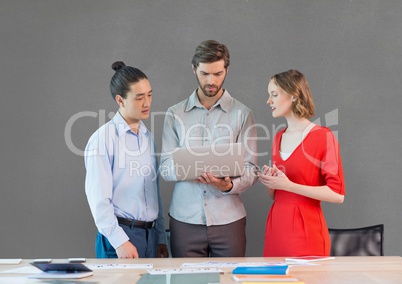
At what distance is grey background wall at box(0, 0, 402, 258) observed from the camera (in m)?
3.70

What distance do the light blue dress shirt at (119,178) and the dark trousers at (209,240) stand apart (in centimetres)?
19

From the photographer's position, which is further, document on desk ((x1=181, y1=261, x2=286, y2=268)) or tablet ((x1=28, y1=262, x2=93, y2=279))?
document on desk ((x1=181, y1=261, x2=286, y2=268))

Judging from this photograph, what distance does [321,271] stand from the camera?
225cm

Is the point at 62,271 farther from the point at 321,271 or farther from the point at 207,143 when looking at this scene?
the point at 207,143

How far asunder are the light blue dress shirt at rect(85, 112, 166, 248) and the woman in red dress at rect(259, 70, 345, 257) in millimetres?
606

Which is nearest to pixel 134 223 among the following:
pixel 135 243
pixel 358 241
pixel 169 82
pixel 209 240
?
pixel 135 243

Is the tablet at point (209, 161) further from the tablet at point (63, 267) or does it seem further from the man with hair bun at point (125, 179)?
the tablet at point (63, 267)

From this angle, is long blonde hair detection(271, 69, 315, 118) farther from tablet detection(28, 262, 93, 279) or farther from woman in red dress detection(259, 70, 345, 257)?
tablet detection(28, 262, 93, 279)

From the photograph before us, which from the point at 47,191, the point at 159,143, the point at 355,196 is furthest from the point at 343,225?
the point at 47,191

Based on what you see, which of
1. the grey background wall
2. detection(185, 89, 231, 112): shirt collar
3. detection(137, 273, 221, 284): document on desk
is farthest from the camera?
the grey background wall

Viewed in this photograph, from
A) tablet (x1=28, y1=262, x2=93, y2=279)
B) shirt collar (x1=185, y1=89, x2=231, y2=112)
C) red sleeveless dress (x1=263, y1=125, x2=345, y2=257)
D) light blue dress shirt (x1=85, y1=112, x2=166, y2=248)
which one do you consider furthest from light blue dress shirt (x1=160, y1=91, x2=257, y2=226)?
tablet (x1=28, y1=262, x2=93, y2=279)

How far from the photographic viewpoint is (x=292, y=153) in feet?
9.64

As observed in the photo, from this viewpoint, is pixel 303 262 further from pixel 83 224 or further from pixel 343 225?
pixel 83 224

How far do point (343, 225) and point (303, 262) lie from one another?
1343mm
